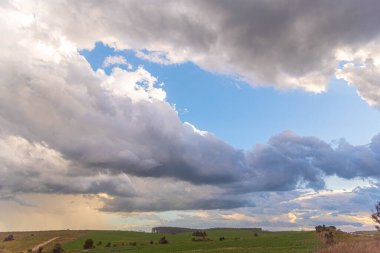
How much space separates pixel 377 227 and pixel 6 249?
128 meters

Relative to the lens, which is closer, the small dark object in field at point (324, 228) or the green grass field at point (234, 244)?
the green grass field at point (234, 244)

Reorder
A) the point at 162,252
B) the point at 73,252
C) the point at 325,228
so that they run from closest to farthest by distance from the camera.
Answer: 1. the point at 162,252
2. the point at 325,228
3. the point at 73,252

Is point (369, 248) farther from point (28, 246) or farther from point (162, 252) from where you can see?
point (28, 246)

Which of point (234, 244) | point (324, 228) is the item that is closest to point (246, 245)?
point (234, 244)

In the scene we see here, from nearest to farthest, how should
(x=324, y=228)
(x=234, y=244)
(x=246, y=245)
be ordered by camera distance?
(x=246, y=245) → (x=234, y=244) → (x=324, y=228)

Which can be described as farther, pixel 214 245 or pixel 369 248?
pixel 214 245

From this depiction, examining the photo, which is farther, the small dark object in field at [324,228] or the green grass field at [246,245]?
the small dark object in field at [324,228]

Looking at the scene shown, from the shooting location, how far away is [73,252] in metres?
110

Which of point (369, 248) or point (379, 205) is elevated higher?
point (379, 205)

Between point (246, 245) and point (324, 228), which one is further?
point (324, 228)

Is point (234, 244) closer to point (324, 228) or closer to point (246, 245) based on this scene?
point (246, 245)

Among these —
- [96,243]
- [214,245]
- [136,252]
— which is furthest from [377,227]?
[96,243]

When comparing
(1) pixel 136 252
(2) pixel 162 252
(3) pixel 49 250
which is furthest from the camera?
(3) pixel 49 250

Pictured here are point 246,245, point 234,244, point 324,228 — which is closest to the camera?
point 246,245
